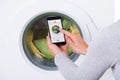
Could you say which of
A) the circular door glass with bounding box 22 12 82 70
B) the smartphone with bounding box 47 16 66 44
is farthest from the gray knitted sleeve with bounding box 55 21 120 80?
the circular door glass with bounding box 22 12 82 70

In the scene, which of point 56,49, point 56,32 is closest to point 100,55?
point 56,49

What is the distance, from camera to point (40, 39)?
4.08ft

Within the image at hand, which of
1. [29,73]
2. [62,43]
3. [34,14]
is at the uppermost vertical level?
[34,14]

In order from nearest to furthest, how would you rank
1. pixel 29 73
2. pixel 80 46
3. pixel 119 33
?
1. pixel 119 33
2. pixel 80 46
3. pixel 29 73

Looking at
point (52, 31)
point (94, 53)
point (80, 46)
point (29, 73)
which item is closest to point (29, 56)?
point (29, 73)

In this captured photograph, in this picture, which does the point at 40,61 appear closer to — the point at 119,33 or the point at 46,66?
the point at 46,66

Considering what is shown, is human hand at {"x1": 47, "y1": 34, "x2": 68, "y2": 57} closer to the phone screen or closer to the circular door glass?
the phone screen

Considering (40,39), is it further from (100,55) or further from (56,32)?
(100,55)

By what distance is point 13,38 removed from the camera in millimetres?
1122

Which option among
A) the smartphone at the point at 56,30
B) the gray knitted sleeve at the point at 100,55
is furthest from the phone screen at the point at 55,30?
the gray knitted sleeve at the point at 100,55

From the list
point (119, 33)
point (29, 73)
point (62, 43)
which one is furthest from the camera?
point (29, 73)

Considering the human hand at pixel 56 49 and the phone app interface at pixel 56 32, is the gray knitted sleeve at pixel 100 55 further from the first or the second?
the phone app interface at pixel 56 32

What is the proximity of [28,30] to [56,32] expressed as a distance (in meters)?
0.17

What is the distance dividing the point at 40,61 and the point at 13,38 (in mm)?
190
